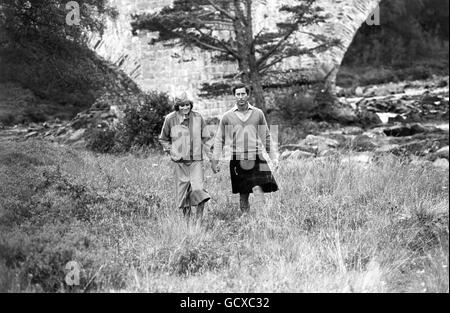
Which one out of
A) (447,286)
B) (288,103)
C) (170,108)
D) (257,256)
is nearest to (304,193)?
(257,256)

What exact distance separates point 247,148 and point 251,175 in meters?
0.31

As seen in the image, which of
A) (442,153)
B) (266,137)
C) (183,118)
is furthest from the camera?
(442,153)

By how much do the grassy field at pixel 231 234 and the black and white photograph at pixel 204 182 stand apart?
2 centimetres

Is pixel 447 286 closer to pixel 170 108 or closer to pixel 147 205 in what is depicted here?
pixel 147 205

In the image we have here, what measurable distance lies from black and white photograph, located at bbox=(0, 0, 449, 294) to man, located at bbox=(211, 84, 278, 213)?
0.02m

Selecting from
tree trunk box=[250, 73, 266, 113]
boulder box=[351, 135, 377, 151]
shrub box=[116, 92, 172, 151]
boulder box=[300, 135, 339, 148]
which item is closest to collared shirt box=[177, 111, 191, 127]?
boulder box=[351, 135, 377, 151]

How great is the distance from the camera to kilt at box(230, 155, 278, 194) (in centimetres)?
690

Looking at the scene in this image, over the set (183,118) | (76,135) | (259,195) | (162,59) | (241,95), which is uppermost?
(162,59)

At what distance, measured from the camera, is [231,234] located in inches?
247

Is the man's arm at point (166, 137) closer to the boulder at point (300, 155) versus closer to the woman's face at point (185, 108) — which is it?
the woman's face at point (185, 108)

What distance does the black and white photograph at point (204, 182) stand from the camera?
4.98m

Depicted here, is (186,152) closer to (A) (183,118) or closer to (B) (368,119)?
(A) (183,118)

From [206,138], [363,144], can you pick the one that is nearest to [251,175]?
[206,138]
